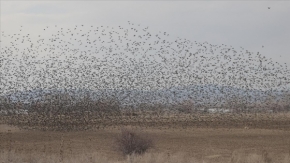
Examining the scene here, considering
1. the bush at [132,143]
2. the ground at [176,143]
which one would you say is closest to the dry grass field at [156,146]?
the ground at [176,143]

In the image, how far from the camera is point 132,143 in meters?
26.2

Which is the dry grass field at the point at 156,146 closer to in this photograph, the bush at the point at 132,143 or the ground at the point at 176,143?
the ground at the point at 176,143

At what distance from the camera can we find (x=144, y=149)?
26.5 m

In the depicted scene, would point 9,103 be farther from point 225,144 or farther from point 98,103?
point 225,144

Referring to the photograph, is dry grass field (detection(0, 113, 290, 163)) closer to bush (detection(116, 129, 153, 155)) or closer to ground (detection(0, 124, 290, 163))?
ground (detection(0, 124, 290, 163))

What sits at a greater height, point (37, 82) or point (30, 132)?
point (37, 82)

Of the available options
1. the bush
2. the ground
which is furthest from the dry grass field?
the bush

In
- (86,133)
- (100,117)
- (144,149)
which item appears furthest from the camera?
(100,117)

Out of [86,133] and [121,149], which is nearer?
[121,149]

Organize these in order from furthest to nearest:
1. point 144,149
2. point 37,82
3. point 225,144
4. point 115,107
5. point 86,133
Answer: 1. point 115,107
2. point 37,82
3. point 86,133
4. point 225,144
5. point 144,149

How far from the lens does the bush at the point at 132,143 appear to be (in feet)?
85.8

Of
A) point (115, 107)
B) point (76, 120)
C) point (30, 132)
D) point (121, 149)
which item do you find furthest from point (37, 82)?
point (121, 149)

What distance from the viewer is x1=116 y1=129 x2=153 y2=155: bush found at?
2616 centimetres

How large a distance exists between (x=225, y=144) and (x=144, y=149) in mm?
10086
